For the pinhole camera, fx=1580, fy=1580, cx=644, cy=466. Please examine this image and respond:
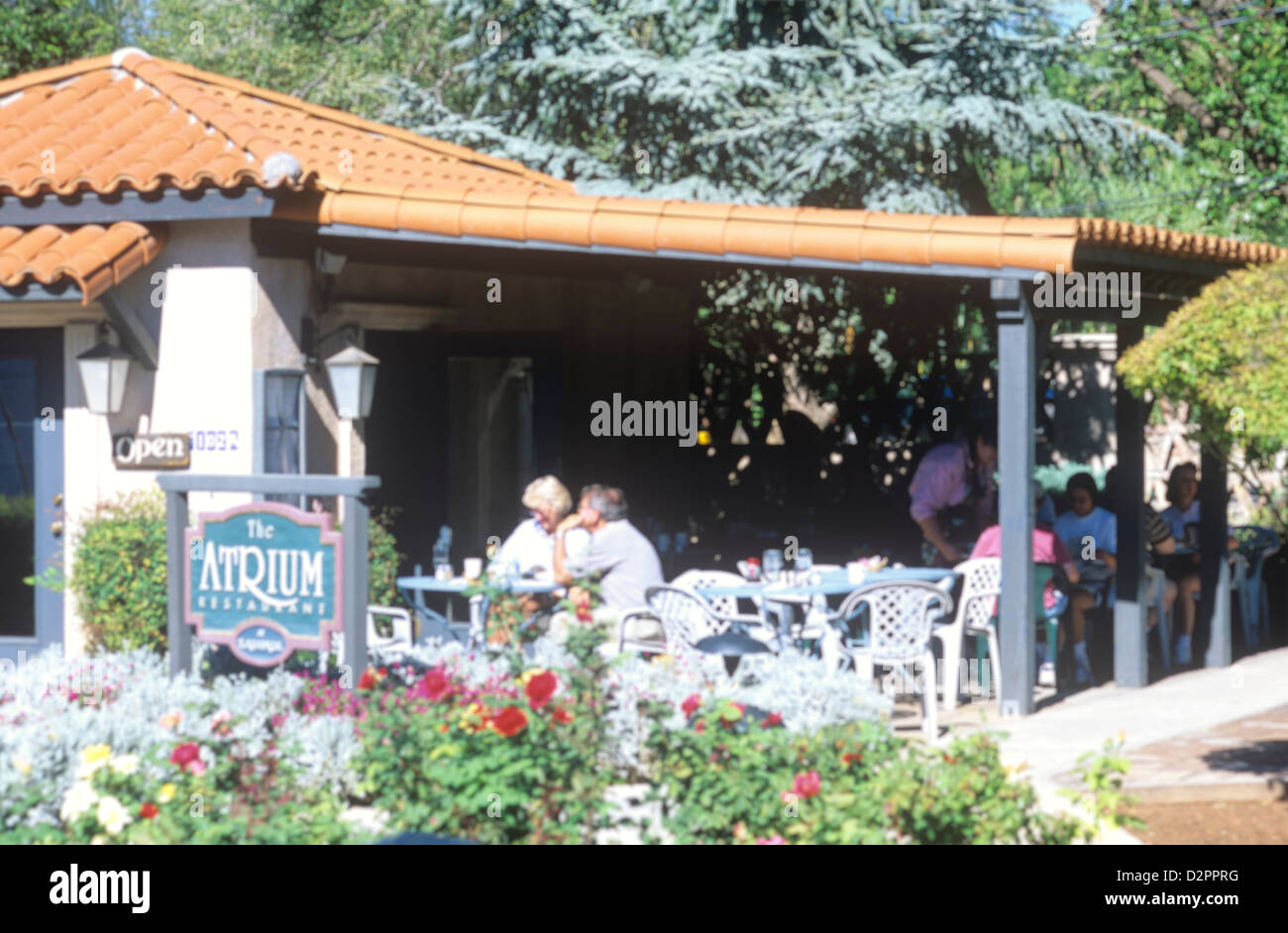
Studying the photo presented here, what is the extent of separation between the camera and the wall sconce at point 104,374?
8.27 metres

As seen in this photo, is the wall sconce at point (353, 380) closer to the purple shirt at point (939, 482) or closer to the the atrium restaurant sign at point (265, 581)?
the the atrium restaurant sign at point (265, 581)

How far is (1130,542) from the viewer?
9.73 meters

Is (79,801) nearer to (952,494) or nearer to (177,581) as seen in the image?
(177,581)

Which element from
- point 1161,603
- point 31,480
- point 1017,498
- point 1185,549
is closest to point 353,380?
point 31,480

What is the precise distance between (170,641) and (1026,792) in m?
3.41

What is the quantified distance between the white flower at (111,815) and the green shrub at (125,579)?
3403mm

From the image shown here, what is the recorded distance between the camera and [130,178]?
810cm

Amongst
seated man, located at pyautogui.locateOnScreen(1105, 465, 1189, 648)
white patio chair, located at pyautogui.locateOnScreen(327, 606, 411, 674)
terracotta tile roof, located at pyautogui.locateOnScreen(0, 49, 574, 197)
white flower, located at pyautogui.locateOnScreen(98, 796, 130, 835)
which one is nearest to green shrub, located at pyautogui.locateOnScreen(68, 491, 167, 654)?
white patio chair, located at pyautogui.locateOnScreen(327, 606, 411, 674)

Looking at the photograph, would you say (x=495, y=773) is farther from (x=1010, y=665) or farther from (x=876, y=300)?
(x=876, y=300)

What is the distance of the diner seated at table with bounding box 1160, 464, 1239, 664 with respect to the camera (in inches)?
423

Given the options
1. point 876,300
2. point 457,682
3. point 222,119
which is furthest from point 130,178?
point 876,300

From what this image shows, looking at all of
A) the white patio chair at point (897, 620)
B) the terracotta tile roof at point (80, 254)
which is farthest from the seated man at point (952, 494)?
the terracotta tile roof at point (80, 254)

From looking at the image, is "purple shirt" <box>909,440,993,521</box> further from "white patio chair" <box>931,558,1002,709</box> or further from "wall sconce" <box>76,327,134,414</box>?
"wall sconce" <box>76,327,134,414</box>

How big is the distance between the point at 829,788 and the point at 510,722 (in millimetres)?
1013
